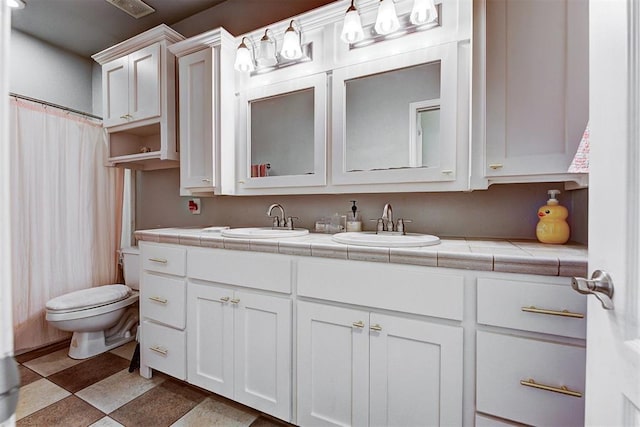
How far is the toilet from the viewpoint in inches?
77.9

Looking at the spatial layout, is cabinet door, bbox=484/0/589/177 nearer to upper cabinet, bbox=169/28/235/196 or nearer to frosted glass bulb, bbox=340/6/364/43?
frosted glass bulb, bbox=340/6/364/43

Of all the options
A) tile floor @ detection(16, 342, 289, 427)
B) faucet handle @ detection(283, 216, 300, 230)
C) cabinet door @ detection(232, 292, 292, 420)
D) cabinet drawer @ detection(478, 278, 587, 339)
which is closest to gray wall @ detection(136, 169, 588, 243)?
faucet handle @ detection(283, 216, 300, 230)

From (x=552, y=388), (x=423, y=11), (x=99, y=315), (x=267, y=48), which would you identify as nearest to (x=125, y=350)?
(x=99, y=315)

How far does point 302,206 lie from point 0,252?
5.47 feet

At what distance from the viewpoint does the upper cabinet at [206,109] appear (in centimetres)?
191

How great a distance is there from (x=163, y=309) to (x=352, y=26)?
72.1 inches

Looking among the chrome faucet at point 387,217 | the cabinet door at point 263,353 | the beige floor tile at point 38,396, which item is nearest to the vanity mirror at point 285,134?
the chrome faucet at point 387,217

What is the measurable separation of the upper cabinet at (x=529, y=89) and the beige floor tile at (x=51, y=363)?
2.74 metres

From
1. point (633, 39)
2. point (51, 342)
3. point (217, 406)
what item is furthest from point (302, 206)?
point (51, 342)

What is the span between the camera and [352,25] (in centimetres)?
147

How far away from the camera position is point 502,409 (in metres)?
1.01

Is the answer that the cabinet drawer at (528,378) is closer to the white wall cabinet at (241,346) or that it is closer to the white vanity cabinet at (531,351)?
the white vanity cabinet at (531,351)

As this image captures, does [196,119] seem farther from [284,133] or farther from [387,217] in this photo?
[387,217]

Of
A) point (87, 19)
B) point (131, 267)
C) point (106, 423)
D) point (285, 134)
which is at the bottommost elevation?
point (106, 423)
